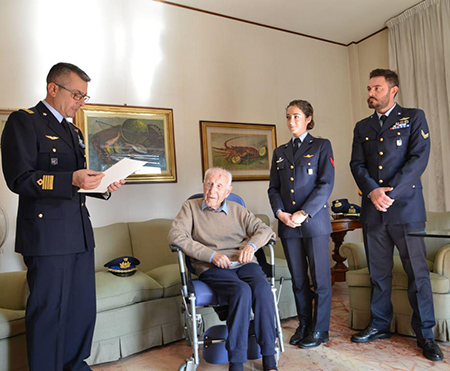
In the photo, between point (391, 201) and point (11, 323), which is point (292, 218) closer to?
point (391, 201)

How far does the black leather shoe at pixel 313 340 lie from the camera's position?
2570 millimetres

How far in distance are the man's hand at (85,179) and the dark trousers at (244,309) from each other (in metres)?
0.88

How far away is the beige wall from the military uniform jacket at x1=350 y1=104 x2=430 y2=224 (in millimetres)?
1891

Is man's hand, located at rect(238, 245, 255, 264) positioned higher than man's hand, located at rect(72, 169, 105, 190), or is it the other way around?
man's hand, located at rect(72, 169, 105, 190)

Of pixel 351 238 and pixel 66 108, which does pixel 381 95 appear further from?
pixel 351 238

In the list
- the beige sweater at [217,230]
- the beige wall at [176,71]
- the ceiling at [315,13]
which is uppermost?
the ceiling at [315,13]

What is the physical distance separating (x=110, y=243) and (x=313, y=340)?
184 centimetres

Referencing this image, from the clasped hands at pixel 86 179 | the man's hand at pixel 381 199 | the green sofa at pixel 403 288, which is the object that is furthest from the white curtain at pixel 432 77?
the clasped hands at pixel 86 179

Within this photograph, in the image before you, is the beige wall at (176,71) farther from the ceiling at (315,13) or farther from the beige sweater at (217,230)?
the beige sweater at (217,230)

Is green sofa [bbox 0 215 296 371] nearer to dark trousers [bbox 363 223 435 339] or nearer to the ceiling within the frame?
dark trousers [bbox 363 223 435 339]

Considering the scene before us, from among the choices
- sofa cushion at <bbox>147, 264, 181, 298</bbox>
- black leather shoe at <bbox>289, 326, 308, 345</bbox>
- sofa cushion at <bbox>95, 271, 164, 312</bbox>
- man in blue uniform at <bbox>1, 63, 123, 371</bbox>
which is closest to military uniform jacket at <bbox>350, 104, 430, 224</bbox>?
black leather shoe at <bbox>289, 326, 308, 345</bbox>

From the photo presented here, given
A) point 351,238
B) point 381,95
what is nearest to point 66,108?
point 381,95

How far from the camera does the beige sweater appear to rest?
2383mm

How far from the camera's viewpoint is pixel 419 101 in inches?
170
